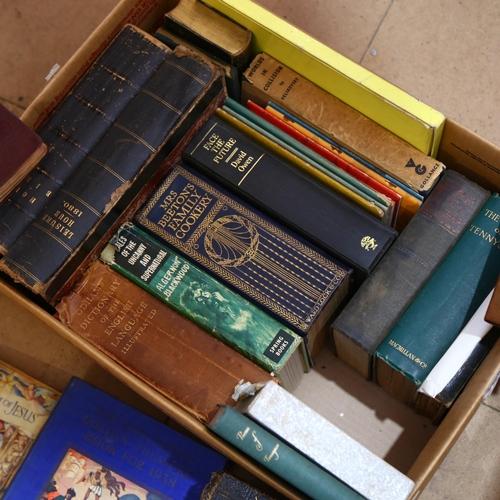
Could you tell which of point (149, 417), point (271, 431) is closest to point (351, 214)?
point (271, 431)

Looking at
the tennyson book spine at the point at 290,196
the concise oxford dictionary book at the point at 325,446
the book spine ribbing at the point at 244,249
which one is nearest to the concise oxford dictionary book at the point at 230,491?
the concise oxford dictionary book at the point at 325,446

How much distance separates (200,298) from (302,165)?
0.29 m

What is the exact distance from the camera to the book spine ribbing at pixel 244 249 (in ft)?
3.63

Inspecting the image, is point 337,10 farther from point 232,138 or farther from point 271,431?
point 271,431

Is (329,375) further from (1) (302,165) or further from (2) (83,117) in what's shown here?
(2) (83,117)

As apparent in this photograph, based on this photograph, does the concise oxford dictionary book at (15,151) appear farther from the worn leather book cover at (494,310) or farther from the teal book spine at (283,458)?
the worn leather book cover at (494,310)

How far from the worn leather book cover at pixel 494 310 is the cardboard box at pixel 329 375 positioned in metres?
0.06

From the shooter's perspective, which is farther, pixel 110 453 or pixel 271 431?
pixel 110 453

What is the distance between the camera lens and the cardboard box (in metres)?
1.06

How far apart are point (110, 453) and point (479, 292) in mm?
729

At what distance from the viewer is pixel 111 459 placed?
4.13ft

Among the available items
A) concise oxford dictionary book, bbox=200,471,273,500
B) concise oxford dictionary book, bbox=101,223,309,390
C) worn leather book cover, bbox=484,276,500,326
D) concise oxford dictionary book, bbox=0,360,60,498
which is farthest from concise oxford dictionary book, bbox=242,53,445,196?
concise oxford dictionary book, bbox=0,360,60,498

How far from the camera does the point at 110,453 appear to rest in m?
1.26

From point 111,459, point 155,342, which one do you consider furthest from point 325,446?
point 111,459
